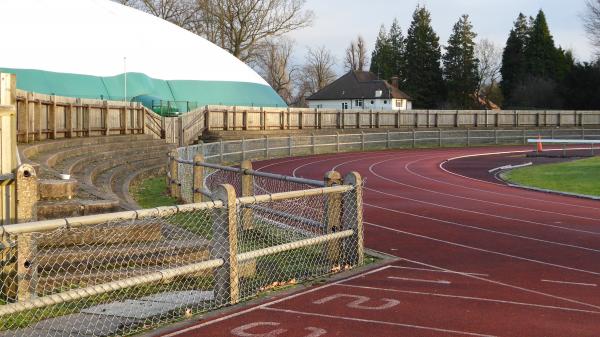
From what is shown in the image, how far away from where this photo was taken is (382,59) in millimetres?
117000

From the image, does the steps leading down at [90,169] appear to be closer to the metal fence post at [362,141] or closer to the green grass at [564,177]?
the green grass at [564,177]

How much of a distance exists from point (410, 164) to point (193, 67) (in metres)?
24.2

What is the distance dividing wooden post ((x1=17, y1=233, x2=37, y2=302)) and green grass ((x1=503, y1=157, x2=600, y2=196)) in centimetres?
1647

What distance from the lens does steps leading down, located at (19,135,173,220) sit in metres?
9.46

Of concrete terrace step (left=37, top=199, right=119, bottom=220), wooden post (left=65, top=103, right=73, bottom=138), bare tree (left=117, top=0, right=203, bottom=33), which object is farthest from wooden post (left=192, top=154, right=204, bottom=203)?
bare tree (left=117, top=0, right=203, bottom=33)

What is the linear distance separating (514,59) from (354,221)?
87.0m

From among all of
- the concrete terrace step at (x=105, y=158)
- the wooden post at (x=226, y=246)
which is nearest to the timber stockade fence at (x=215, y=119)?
the concrete terrace step at (x=105, y=158)

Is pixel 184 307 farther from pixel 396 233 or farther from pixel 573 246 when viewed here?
pixel 573 246

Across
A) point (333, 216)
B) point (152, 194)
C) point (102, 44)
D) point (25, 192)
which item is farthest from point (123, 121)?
point (25, 192)

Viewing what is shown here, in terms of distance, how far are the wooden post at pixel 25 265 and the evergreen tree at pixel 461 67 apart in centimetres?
8805

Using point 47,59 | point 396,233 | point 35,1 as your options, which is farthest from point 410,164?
point 35,1

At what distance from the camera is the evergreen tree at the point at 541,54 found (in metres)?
86.9

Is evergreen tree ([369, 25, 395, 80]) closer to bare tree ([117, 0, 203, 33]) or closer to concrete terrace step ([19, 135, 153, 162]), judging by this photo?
bare tree ([117, 0, 203, 33])

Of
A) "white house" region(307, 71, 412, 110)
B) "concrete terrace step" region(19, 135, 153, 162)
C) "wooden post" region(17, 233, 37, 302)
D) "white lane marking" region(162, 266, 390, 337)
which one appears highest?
"white house" region(307, 71, 412, 110)
